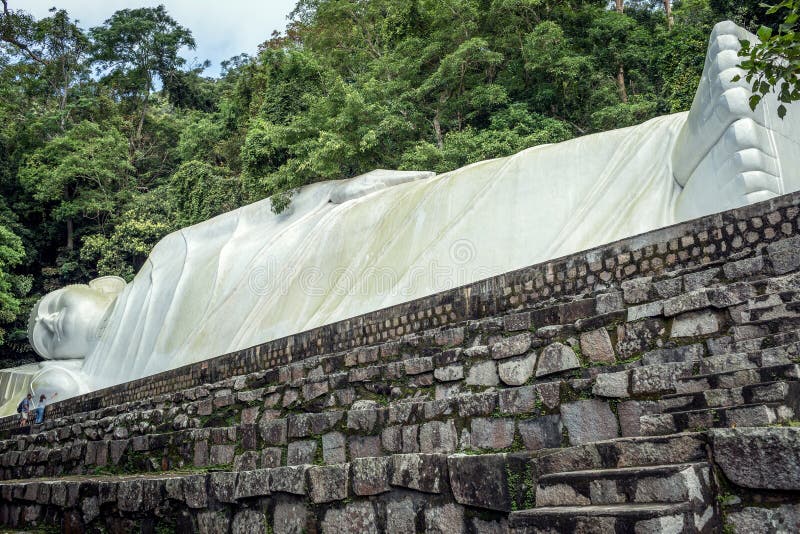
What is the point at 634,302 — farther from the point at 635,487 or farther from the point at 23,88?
the point at 23,88

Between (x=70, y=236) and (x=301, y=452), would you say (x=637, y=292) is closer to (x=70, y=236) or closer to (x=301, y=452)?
(x=301, y=452)

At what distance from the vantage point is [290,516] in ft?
9.82

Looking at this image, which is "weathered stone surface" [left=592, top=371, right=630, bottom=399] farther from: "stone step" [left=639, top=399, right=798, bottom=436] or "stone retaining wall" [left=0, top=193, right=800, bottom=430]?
"stone retaining wall" [left=0, top=193, right=800, bottom=430]

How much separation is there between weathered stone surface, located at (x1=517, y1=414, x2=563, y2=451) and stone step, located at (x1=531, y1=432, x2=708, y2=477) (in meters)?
0.99

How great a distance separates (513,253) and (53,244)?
23.5 metres

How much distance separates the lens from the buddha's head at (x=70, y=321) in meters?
16.2

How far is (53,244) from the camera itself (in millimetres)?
27141

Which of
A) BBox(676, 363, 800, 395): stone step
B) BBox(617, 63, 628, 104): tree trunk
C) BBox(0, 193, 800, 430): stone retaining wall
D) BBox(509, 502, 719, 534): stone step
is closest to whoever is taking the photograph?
BBox(509, 502, 719, 534): stone step

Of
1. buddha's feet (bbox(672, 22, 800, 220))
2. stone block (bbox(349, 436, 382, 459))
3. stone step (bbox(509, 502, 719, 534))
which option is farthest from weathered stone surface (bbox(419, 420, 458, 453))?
buddha's feet (bbox(672, 22, 800, 220))

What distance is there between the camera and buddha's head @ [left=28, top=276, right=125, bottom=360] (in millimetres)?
16234

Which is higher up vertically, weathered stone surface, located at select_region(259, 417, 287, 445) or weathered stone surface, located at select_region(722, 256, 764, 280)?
weathered stone surface, located at select_region(722, 256, 764, 280)

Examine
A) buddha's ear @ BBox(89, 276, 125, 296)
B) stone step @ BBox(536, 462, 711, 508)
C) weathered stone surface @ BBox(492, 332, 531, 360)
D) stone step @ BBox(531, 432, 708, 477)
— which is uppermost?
buddha's ear @ BBox(89, 276, 125, 296)

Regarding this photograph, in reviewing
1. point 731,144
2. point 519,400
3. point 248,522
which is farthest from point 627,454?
point 731,144

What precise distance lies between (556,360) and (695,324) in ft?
2.72
